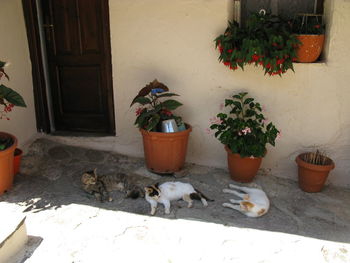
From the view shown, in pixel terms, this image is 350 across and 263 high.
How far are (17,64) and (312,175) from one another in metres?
3.00

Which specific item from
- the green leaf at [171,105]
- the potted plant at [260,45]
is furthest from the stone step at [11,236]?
the potted plant at [260,45]

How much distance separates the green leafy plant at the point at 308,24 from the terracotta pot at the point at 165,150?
4.33 ft

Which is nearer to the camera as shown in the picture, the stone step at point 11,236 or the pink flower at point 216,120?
the stone step at point 11,236

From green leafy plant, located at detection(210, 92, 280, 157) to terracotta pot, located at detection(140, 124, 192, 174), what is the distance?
33 centimetres

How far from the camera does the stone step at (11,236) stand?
211cm

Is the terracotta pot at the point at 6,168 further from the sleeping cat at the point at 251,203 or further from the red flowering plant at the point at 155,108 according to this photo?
the sleeping cat at the point at 251,203

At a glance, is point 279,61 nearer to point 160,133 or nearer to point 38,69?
point 160,133

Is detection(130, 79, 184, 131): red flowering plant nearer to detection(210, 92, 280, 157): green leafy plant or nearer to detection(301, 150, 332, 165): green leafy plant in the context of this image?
detection(210, 92, 280, 157): green leafy plant

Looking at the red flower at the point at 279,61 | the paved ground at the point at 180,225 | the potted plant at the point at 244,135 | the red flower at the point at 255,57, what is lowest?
the paved ground at the point at 180,225

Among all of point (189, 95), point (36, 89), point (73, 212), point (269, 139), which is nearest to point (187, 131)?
point (189, 95)

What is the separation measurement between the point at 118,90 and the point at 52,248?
1.78 meters

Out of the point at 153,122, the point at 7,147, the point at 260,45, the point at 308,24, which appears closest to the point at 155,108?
the point at 153,122

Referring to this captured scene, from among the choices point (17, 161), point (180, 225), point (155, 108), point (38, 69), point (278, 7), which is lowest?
point (180, 225)

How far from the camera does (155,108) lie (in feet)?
10.3
